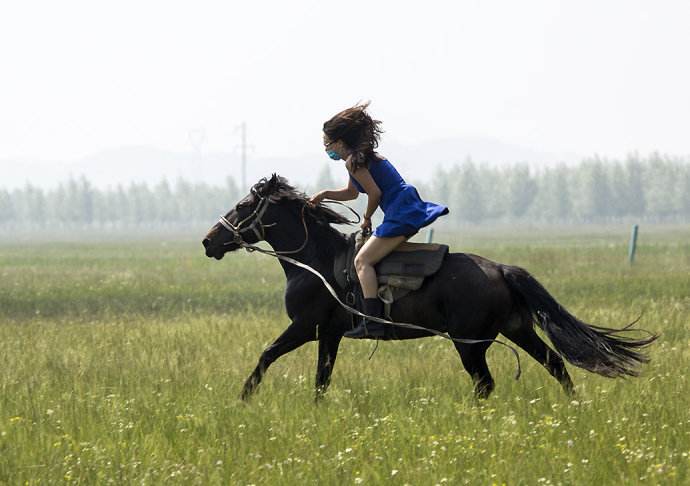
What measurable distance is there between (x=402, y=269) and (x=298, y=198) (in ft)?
4.74

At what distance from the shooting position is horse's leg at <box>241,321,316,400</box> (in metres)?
9.58

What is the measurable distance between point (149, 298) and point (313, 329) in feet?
48.9

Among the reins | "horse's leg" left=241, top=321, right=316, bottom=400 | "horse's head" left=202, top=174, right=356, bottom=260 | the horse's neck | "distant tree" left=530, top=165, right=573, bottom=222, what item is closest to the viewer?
the reins

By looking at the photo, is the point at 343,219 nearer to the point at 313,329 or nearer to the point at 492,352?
the point at 313,329

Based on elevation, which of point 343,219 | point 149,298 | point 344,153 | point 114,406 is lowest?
point 149,298

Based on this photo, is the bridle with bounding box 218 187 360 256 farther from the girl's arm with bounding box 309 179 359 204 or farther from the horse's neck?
the girl's arm with bounding box 309 179 359 204

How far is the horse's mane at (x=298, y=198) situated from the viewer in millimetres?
10078

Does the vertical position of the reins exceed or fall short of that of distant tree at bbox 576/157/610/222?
it exceeds it

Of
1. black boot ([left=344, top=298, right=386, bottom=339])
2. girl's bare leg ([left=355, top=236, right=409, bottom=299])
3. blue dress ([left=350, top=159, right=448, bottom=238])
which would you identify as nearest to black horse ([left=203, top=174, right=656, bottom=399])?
black boot ([left=344, top=298, right=386, bottom=339])

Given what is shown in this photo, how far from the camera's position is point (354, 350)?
12.9 meters

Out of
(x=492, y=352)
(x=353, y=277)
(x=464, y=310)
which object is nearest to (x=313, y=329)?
(x=353, y=277)

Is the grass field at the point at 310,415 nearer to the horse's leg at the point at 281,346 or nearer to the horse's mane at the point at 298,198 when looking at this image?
the horse's leg at the point at 281,346

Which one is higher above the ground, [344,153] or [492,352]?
[344,153]

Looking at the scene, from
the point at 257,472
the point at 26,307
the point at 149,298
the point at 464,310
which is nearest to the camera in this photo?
the point at 257,472
